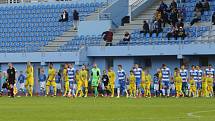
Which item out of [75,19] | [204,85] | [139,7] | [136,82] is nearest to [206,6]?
[139,7]

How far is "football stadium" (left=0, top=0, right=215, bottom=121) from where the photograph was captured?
42.5 metres

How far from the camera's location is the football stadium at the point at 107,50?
140 ft

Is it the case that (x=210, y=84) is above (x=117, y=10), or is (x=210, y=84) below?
below

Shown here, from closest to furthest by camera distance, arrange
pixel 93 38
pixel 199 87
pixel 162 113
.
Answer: pixel 162 113 < pixel 199 87 < pixel 93 38

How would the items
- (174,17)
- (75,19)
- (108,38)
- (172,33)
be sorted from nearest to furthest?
(172,33) → (174,17) → (108,38) → (75,19)

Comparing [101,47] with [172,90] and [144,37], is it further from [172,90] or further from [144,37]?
[172,90]

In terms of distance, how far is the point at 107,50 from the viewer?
160 ft

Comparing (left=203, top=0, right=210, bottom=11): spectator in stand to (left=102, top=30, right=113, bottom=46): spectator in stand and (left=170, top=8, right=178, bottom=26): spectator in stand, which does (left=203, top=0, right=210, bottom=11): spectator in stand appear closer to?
(left=170, top=8, right=178, bottom=26): spectator in stand

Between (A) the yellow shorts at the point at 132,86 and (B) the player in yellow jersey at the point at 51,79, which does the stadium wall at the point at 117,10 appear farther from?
(A) the yellow shorts at the point at 132,86

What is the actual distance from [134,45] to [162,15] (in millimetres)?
3246

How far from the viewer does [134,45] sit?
157 feet

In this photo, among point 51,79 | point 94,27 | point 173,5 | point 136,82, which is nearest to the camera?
point 136,82

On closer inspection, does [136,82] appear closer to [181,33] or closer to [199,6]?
[181,33]

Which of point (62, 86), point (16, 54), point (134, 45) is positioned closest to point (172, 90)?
point (134, 45)
